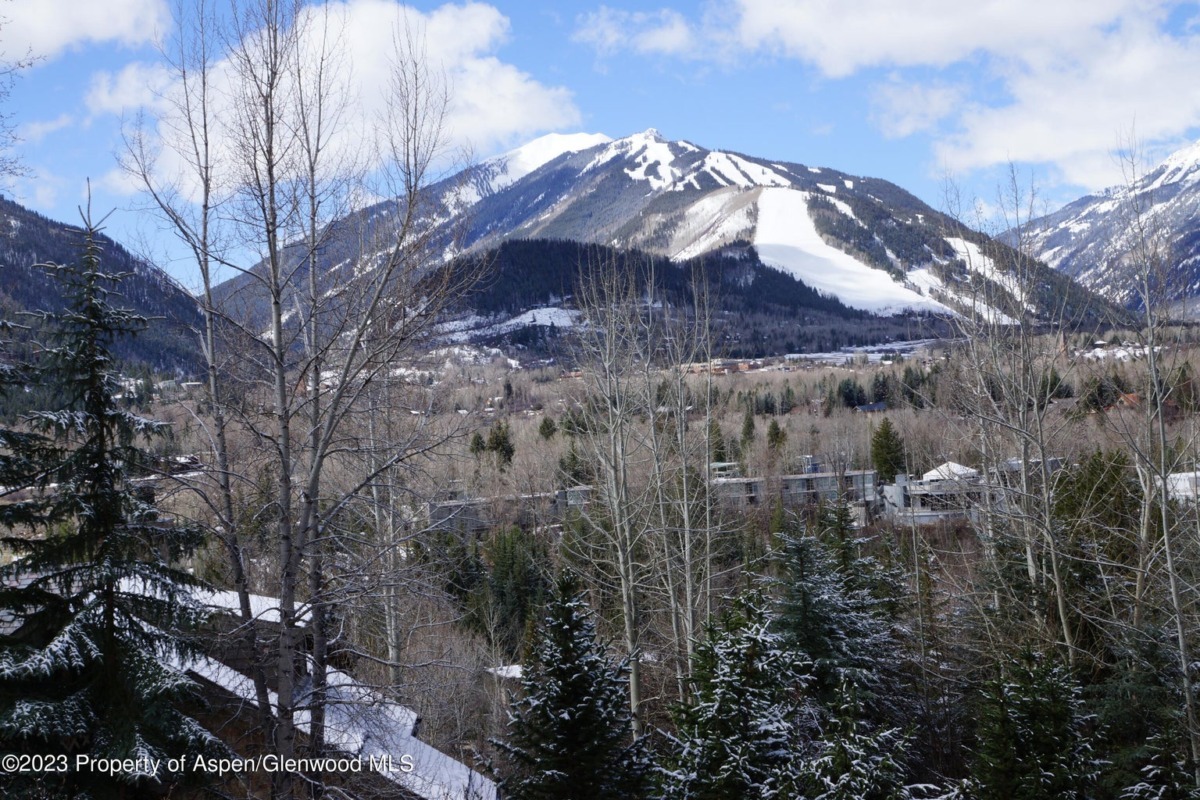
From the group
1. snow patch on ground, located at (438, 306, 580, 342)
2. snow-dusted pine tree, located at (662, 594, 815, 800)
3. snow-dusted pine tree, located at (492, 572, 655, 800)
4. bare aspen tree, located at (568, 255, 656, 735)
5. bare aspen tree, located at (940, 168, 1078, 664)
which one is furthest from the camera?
snow patch on ground, located at (438, 306, 580, 342)

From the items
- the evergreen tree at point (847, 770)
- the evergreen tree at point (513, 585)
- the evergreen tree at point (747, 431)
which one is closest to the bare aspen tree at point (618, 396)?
the evergreen tree at point (847, 770)

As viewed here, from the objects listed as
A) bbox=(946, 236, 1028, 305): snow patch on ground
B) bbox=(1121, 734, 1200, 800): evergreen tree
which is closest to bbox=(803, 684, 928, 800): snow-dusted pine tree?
bbox=(1121, 734, 1200, 800): evergreen tree

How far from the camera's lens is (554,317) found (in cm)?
13488

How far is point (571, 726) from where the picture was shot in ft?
30.5

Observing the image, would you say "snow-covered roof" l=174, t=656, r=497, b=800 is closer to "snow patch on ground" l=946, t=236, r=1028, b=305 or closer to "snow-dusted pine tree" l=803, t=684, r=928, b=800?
"snow-dusted pine tree" l=803, t=684, r=928, b=800

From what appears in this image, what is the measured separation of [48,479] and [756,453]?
5553cm

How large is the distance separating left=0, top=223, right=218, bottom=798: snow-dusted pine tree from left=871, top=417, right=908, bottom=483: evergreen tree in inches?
2091

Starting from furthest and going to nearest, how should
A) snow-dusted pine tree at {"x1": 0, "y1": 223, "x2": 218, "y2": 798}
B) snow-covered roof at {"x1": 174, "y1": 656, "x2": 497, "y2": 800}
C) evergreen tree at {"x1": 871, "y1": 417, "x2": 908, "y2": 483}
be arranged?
evergreen tree at {"x1": 871, "y1": 417, "x2": 908, "y2": 483}
snow-covered roof at {"x1": 174, "y1": 656, "x2": 497, "y2": 800}
snow-dusted pine tree at {"x1": 0, "y1": 223, "x2": 218, "y2": 798}

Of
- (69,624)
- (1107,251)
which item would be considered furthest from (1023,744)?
(69,624)

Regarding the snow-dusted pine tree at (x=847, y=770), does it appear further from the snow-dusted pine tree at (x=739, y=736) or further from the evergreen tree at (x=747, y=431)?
the evergreen tree at (x=747, y=431)

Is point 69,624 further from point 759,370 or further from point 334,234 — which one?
point 759,370

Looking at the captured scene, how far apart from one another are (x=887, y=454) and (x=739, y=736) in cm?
5046

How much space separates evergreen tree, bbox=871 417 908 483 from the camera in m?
55.6

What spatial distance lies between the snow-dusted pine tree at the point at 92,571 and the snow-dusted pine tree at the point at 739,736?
545 cm
